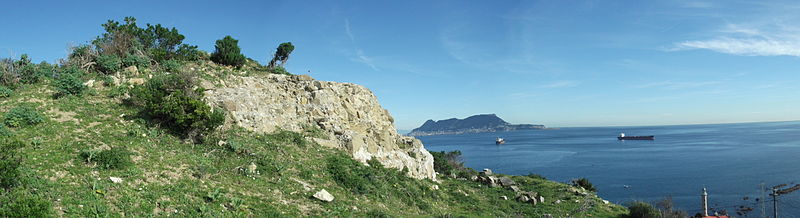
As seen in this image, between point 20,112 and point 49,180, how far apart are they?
765 centimetres

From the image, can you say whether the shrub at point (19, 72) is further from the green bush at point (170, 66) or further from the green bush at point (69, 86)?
the green bush at point (170, 66)

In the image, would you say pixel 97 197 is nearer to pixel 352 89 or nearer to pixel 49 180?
pixel 49 180

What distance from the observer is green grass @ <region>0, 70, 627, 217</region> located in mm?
10383

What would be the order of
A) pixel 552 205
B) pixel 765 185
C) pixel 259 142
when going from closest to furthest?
pixel 259 142
pixel 552 205
pixel 765 185

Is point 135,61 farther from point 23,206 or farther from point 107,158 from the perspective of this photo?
point 23,206

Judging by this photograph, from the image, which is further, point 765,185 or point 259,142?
point 765,185

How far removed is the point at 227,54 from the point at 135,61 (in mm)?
7887

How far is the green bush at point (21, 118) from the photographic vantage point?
14.6m

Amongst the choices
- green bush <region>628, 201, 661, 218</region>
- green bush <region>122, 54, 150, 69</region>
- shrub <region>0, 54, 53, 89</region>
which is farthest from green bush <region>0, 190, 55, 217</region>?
green bush <region>628, 201, 661, 218</region>

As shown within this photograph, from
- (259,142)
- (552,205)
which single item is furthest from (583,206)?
(259,142)

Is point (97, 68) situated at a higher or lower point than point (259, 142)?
higher

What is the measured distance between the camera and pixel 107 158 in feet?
40.0

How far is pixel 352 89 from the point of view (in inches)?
1296

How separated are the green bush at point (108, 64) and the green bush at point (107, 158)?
15.9m
